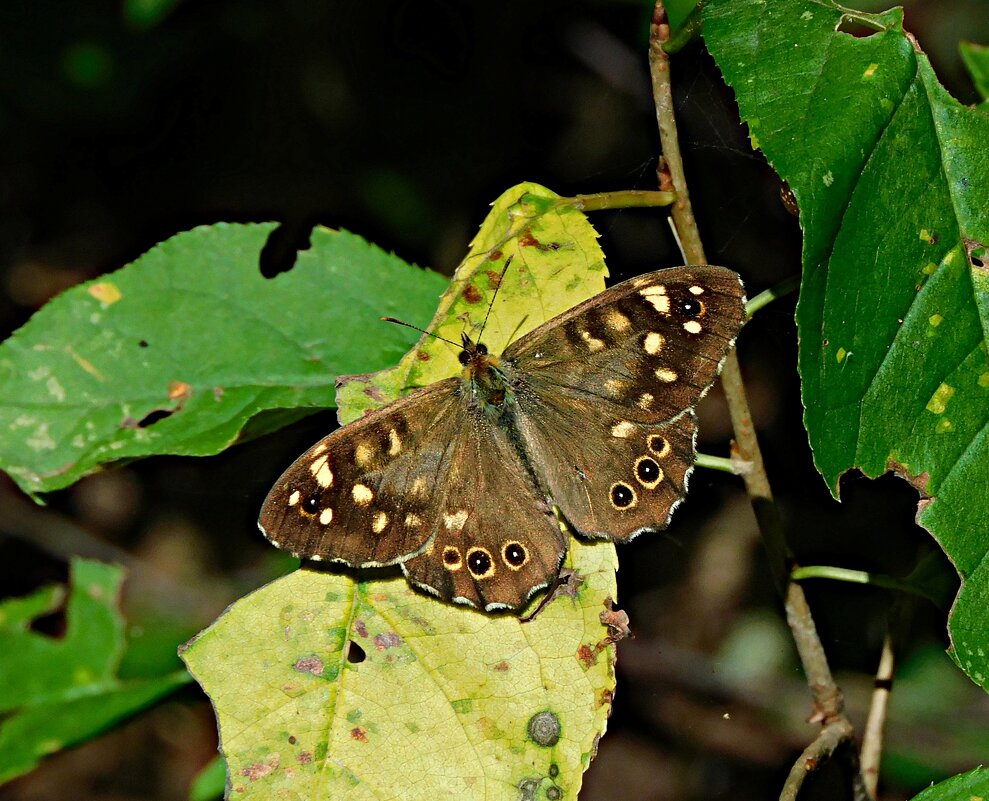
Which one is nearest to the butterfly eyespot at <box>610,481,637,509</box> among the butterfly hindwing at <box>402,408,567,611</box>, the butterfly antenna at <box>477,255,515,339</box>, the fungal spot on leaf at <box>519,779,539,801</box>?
the butterfly hindwing at <box>402,408,567,611</box>

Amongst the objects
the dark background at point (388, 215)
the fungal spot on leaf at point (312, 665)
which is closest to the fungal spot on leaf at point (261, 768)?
the fungal spot on leaf at point (312, 665)

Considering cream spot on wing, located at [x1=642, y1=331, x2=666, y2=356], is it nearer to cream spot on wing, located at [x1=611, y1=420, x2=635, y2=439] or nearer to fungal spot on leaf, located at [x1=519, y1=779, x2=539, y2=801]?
cream spot on wing, located at [x1=611, y1=420, x2=635, y2=439]

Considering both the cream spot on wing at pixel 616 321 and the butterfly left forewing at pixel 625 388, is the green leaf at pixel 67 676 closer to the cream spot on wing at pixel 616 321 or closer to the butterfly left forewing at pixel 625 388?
the butterfly left forewing at pixel 625 388

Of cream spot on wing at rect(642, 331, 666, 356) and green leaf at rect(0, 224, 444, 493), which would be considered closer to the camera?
cream spot on wing at rect(642, 331, 666, 356)

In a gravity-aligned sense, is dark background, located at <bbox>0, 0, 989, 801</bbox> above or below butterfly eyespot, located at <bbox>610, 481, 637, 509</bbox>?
below

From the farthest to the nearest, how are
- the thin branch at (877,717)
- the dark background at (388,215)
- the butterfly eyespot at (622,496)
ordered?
the dark background at (388,215) < the thin branch at (877,717) < the butterfly eyespot at (622,496)

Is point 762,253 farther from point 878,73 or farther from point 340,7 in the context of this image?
point 878,73
